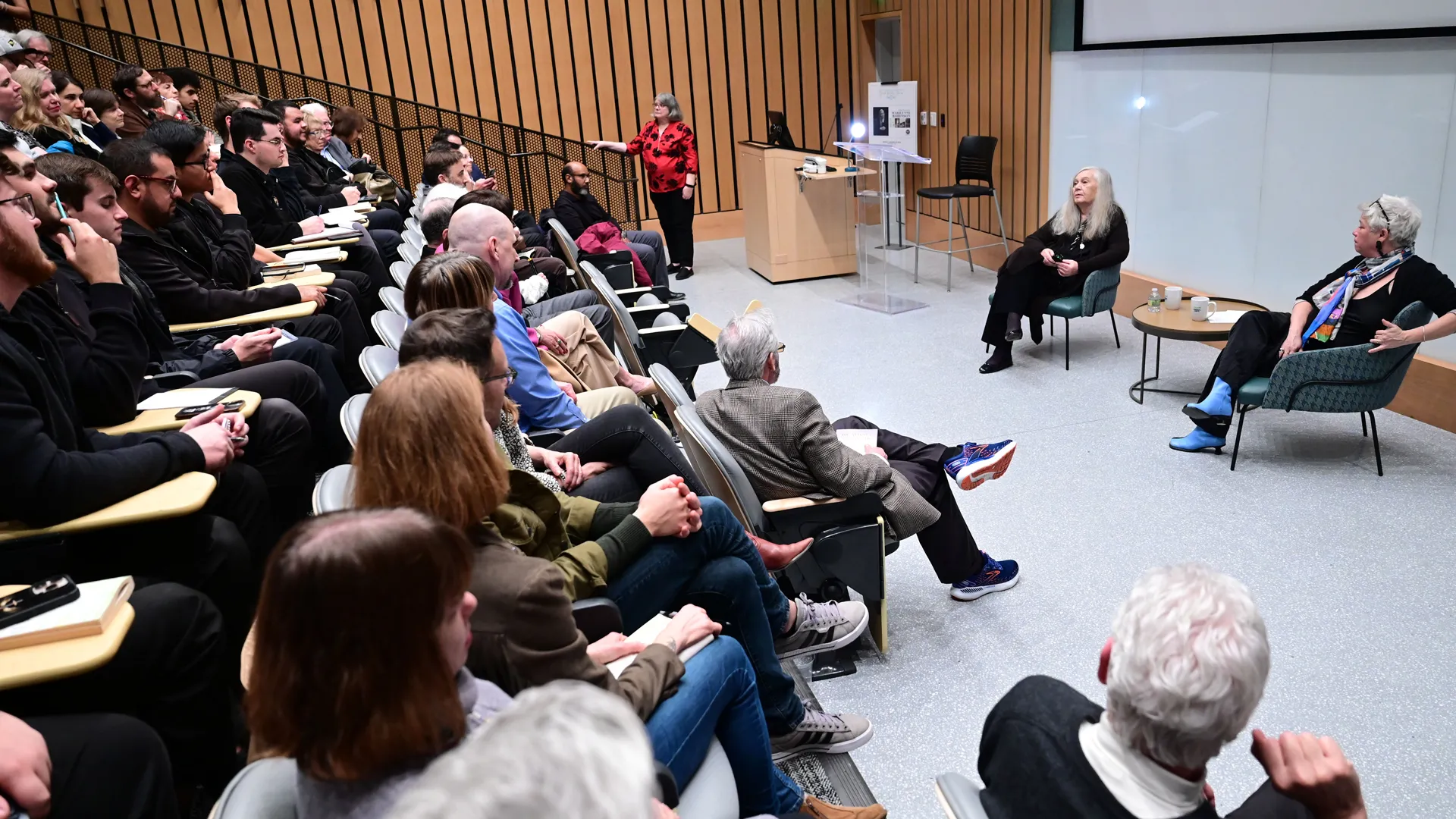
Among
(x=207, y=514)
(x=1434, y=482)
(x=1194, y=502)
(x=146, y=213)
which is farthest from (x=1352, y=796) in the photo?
(x=146, y=213)

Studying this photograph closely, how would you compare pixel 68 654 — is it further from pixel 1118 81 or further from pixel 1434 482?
pixel 1118 81

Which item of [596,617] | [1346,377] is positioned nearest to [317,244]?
[596,617]

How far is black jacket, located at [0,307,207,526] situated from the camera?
1.69 metres

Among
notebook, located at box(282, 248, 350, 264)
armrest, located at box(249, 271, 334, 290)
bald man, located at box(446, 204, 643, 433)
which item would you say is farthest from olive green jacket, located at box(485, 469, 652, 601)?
notebook, located at box(282, 248, 350, 264)

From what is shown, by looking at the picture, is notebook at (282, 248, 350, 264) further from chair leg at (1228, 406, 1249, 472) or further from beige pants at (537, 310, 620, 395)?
chair leg at (1228, 406, 1249, 472)

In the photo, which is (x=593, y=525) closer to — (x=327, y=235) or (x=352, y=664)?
(x=352, y=664)

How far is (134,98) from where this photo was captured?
5.43 m

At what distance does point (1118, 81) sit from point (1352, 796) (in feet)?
→ 18.7

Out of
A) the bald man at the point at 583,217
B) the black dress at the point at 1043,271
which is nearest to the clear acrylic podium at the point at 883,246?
the black dress at the point at 1043,271

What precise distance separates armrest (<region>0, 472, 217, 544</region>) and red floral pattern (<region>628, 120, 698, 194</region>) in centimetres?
629

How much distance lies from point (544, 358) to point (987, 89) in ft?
18.5

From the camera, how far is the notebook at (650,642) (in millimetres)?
1626

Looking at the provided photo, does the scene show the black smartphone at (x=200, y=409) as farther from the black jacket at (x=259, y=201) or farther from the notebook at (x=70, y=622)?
the black jacket at (x=259, y=201)

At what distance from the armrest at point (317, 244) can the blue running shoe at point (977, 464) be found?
3129 millimetres
